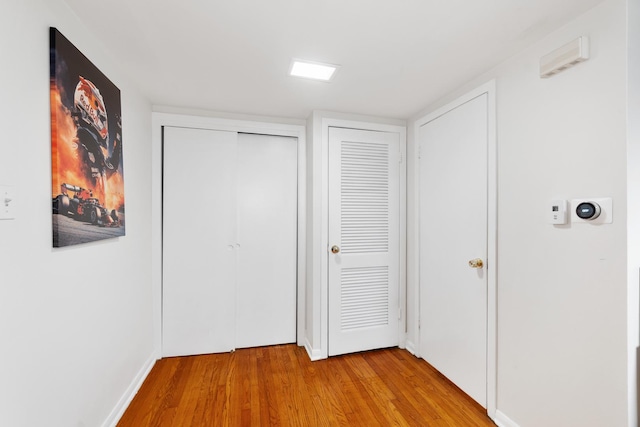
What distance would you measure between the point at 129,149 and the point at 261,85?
1.03 m

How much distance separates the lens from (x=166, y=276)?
2543 millimetres

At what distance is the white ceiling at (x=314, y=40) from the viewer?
132 centimetres

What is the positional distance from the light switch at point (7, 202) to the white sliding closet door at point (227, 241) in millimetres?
1550

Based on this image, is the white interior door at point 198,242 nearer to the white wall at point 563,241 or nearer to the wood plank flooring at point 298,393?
the wood plank flooring at point 298,393

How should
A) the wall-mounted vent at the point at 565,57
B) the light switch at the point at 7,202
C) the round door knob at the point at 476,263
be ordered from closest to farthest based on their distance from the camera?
the light switch at the point at 7,202 < the wall-mounted vent at the point at 565,57 < the round door knob at the point at 476,263

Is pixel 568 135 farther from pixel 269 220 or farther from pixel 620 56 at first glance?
pixel 269 220

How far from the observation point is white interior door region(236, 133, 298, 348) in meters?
2.75

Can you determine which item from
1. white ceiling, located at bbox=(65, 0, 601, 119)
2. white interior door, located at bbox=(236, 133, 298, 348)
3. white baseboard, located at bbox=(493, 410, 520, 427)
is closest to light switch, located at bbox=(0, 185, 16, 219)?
white ceiling, located at bbox=(65, 0, 601, 119)

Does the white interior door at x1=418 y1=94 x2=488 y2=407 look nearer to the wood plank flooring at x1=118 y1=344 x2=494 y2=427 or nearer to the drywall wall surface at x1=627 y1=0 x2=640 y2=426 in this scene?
the wood plank flooring at x1=118 y1=344 x2=494 y2=427

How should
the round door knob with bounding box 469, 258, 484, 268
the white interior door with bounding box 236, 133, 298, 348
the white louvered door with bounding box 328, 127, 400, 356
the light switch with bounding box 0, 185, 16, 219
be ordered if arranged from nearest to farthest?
the light switch with bounding box 0, 185, 16, 219 → the round door knob with bounding box 469, 258, 484, 268 → the white louvered door with bounding box 328, 127, 400, 356 → the white interior door with bounding box 236, 133, 298, 348

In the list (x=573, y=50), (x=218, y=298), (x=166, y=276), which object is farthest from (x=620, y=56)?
(x=166, y=276)

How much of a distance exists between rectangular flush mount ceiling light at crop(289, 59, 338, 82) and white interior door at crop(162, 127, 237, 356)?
103 centimetres

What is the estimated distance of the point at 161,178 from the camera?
252 centimetres

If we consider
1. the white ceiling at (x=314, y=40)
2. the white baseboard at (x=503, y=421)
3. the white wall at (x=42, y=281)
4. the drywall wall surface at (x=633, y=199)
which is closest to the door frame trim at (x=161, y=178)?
the white ceiling at (x=314, y=40)
